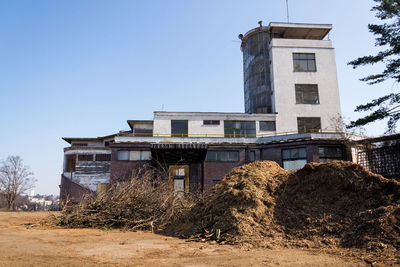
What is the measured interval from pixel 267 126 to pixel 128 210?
77.5 ft

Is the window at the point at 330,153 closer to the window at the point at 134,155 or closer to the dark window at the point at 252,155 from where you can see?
the dark window at the point at 252,155

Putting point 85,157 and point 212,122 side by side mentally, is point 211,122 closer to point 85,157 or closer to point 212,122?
point 212,122

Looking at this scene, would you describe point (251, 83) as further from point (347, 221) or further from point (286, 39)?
point (347, 221)

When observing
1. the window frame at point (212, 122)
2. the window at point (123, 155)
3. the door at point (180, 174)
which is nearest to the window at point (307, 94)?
the window frame at point (212, 122)

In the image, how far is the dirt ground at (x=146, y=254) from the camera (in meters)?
5.11

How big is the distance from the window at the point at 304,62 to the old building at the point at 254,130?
4.8 inches

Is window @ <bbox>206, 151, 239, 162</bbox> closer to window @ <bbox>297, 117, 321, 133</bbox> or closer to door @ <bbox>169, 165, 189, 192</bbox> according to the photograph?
door @ <bbox>169, 165, 189, 192</bbox>

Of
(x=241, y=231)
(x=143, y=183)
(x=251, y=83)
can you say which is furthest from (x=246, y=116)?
(x=241, y=231)

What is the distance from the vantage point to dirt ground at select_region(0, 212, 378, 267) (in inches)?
201

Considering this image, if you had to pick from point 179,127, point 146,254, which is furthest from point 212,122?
point 146,254

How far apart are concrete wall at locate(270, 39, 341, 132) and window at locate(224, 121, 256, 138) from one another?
10.2 feet

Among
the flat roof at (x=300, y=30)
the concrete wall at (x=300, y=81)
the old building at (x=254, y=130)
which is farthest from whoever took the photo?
the flat roof at (x=300, y=30)

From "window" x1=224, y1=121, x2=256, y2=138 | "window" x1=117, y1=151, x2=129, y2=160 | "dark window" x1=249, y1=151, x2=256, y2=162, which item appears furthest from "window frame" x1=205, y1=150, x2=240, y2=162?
"window" x1=117, y1=151, x2=129, y2=160

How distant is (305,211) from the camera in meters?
7.77
